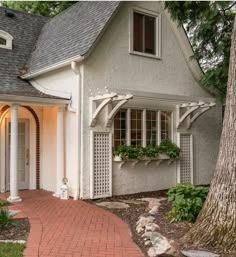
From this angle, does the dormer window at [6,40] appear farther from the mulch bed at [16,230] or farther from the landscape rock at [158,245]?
the landscape rock at [158,245]

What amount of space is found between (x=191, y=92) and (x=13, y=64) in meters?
6.36

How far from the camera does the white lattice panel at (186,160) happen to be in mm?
11953

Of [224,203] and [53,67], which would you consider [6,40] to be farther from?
[224,203]

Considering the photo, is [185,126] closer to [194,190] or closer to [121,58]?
[121,58]

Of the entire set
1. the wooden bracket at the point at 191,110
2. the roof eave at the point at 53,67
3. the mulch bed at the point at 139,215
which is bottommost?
the mulch bed at the point at 139,215

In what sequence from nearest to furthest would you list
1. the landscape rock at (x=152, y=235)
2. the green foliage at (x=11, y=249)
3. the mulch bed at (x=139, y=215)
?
the green foliage at (x=11, y=249) → the landscape rock at (x=152, y=235) → the mulch bed at (x=139, y=215)

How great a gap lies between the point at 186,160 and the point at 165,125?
5.05ft

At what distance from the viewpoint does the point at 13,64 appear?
37.7 ft

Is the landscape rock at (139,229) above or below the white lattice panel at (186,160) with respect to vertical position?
below

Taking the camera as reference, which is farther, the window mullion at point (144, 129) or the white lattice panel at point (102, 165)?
the window mullion at point (144, 129)

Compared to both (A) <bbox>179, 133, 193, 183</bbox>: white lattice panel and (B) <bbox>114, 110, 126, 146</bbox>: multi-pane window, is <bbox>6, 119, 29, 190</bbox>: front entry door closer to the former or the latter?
(B) <bbox>114, 110, 126, 146</bbox>: multi-pane window

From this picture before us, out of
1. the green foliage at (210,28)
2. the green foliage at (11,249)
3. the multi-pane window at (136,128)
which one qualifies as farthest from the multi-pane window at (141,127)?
the green foliage at (11,249)

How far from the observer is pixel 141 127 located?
10828mm

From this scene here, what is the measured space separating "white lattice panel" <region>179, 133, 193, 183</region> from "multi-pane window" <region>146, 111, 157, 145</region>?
1.24 m
